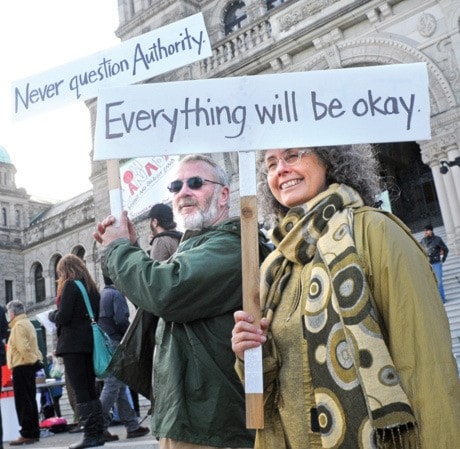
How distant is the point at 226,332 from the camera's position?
2096mm

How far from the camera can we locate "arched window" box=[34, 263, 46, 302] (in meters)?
25.8

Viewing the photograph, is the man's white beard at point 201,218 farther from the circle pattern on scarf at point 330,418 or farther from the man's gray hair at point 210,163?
the circle pattern on scarf at point 330,418

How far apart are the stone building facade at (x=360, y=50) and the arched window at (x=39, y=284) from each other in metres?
9.88

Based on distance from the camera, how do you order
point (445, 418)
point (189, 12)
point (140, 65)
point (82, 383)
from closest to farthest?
point (445, 418) < point (140, 65) < point (82, 383) < point (189, 12)

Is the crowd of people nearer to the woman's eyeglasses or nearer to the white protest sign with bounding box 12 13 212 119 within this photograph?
the woman's eyeglasses

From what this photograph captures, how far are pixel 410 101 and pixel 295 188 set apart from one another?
471 mm

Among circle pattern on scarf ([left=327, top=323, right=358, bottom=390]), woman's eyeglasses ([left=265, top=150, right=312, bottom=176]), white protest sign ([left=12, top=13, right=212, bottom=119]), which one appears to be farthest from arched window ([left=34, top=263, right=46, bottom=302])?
circle pattern on scarf ([left=327, top=323, right=358, bottom=390])

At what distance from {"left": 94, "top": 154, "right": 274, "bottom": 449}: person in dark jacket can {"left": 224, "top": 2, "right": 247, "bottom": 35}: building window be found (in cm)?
1500

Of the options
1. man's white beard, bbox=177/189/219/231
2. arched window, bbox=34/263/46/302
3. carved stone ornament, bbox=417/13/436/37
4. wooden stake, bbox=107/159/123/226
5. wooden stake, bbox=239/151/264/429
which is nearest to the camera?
wooden stake, bbox=239/151/264/429

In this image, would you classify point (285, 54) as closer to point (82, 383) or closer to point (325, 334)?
point (82, 383)

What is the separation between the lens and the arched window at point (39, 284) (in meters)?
25.8

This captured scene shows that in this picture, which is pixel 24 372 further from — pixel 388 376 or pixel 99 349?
pixel 388 376

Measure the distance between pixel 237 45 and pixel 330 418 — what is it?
A: 13336mm

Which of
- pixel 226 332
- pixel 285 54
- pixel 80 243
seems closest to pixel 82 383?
pixel 226 332
